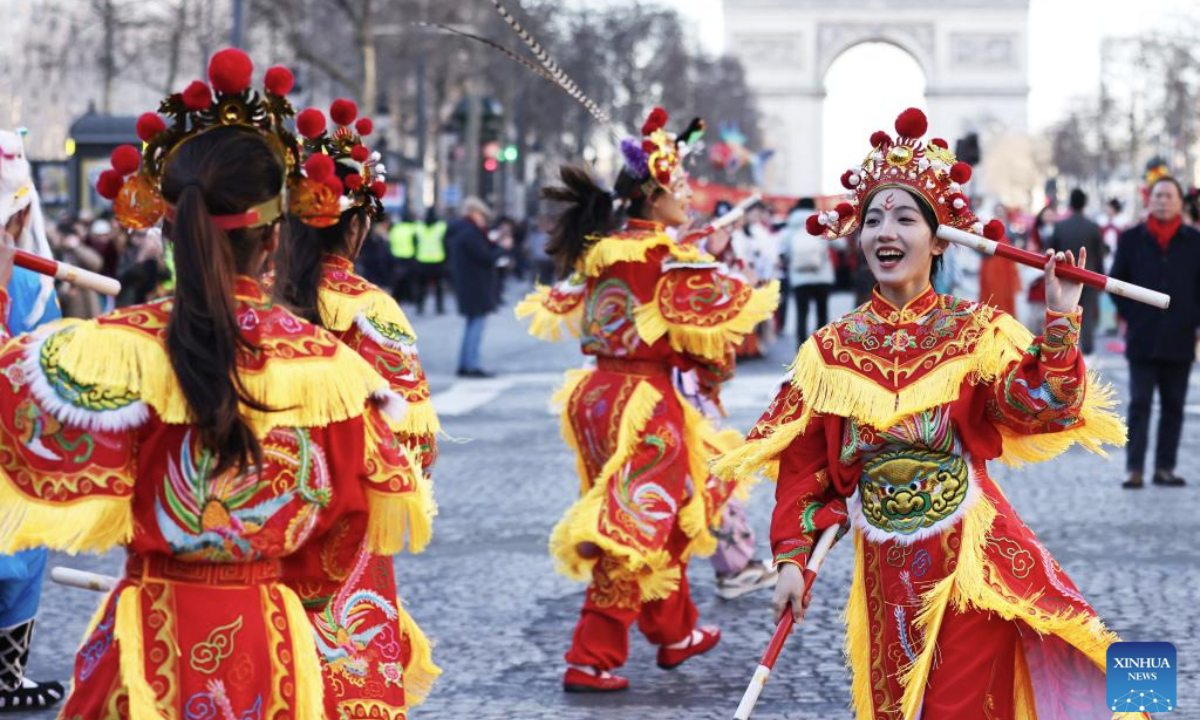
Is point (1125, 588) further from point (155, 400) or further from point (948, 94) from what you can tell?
point (948, 94)

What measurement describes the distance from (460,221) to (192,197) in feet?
56.6

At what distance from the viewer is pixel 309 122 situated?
4004 mm

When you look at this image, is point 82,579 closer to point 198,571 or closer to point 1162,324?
point 198,571

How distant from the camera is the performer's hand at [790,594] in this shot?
416 centimetres

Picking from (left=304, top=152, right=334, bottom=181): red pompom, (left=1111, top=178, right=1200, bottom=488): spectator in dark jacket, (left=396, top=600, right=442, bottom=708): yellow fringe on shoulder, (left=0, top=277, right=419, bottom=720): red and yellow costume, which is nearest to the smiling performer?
(left=396, top=600, right=442, bottom=708): yellow fringe on shoulder

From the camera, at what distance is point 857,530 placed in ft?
14.7

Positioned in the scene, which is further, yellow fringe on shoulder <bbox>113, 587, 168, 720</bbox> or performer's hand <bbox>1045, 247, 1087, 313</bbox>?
performer's hand <bbox>1045, 247, 1087, 313</bbox>

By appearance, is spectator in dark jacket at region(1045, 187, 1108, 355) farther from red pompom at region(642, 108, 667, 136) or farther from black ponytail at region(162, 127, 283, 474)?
black ponytail at region(162, 127, 283, 474)

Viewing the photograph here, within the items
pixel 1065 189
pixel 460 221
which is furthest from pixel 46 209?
pixel 1065 189

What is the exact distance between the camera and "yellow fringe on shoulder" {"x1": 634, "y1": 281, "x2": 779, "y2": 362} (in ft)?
22.3

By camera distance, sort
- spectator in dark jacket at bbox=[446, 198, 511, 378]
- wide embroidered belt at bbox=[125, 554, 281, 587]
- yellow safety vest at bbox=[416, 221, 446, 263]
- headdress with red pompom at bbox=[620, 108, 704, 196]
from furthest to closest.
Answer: yellow safety vest at bbox=[416, 221, 446, 263] < spectator in dark jacket at bbox=[446, 198, 511, 378] < headdress with red pompom at bbox=[620, 108, 704, 196] < wide embroidered belt at bbox=[125, 554, 281, 587]

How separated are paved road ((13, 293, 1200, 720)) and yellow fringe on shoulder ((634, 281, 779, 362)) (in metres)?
1.09

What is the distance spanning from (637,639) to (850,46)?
8912cm

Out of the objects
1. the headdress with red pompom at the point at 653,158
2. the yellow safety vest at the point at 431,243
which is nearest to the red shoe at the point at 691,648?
the headdress with red pompom at the point at 653,158
